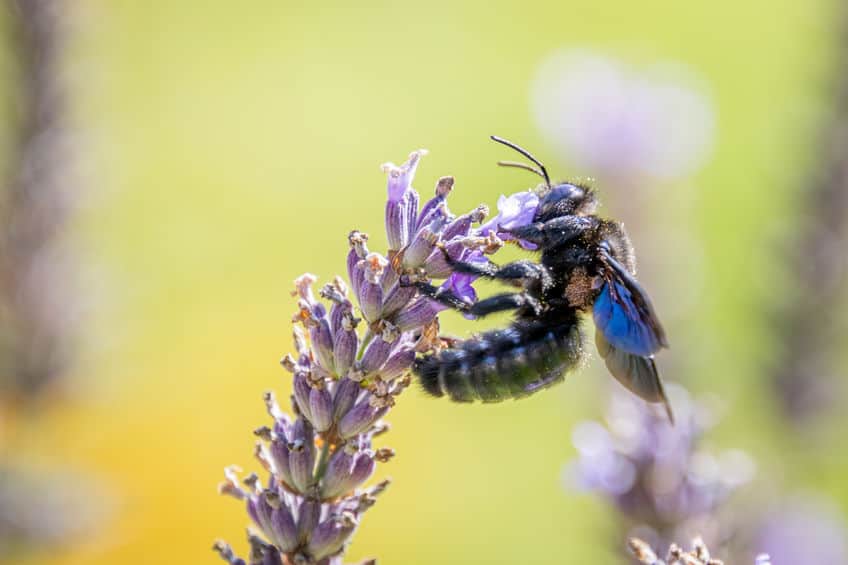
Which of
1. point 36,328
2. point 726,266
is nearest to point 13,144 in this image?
point 36,328

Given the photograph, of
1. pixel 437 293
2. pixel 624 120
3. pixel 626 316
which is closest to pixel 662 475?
pixel 626 316

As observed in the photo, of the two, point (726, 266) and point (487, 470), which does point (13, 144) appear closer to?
point (487, 470)

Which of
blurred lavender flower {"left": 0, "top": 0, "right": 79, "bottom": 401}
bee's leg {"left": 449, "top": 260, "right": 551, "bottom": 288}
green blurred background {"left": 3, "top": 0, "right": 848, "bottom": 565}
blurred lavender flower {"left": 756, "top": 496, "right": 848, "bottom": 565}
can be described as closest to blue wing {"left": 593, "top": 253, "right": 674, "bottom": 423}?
bee's leg {"left": 449, "top": 260, "right": 551, "bottom": 288}

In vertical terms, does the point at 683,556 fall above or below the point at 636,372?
below

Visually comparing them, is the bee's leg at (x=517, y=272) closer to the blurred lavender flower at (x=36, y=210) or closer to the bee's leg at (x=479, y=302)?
the bee's leg at (x=479, y=302)

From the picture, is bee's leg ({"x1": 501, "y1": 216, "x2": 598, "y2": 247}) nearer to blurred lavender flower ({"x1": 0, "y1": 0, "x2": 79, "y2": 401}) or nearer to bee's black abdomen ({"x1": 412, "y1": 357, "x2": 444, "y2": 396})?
bee's black abdomen ({"x1": 412, "y1": 357, "x2": 444, "y2": 396})

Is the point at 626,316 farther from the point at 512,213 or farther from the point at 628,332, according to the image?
the point at 512,213

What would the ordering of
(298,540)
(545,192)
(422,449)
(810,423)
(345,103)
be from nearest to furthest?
(298,540), (545,192), (810,423), (422,449), (345,103)
